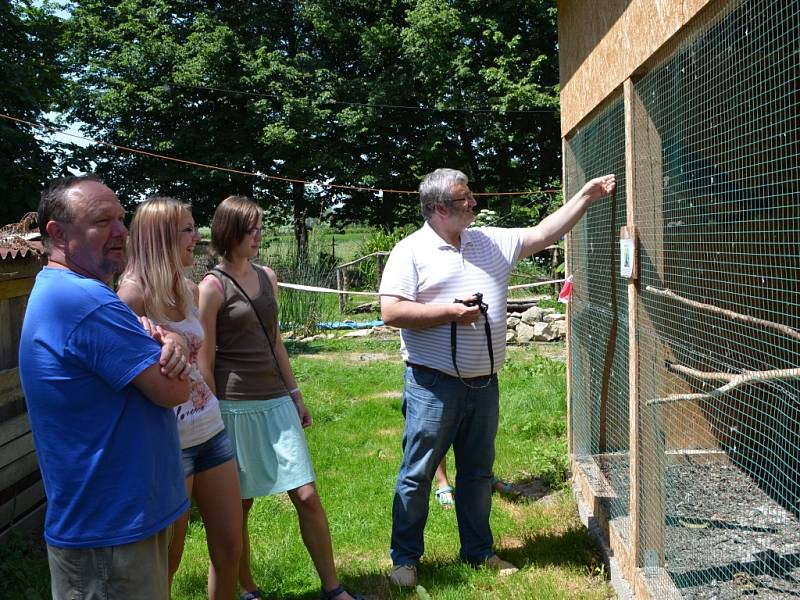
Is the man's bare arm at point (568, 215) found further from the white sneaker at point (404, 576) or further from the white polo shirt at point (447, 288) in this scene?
the white sneaker at point (404, 576)

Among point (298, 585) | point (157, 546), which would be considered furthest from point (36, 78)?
point (157, 546)

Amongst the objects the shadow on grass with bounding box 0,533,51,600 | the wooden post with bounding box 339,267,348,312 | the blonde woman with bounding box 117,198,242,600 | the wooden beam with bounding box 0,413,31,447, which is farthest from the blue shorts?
the wooden post with bounding box 339,267,348,312

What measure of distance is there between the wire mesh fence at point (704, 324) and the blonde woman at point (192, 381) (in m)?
1.66

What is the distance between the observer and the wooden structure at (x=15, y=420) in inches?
173

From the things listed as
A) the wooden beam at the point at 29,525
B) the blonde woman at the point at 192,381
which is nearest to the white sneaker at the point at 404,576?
the blonde woman at the point at 192,381

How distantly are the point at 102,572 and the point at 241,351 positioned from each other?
54.2 inches

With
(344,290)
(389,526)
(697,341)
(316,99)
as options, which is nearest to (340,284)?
(344,290)

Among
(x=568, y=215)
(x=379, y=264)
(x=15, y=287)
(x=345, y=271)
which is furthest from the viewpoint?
(x=379, y=264)

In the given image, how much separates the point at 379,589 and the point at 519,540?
2.94ft

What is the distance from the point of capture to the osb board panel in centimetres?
264

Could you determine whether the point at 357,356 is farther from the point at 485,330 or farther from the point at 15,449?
the point at 485,330

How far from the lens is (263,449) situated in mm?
3357

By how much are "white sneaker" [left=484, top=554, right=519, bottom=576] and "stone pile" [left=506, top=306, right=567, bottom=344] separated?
892 centimetres

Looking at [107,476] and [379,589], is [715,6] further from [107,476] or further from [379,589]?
[379,589]
